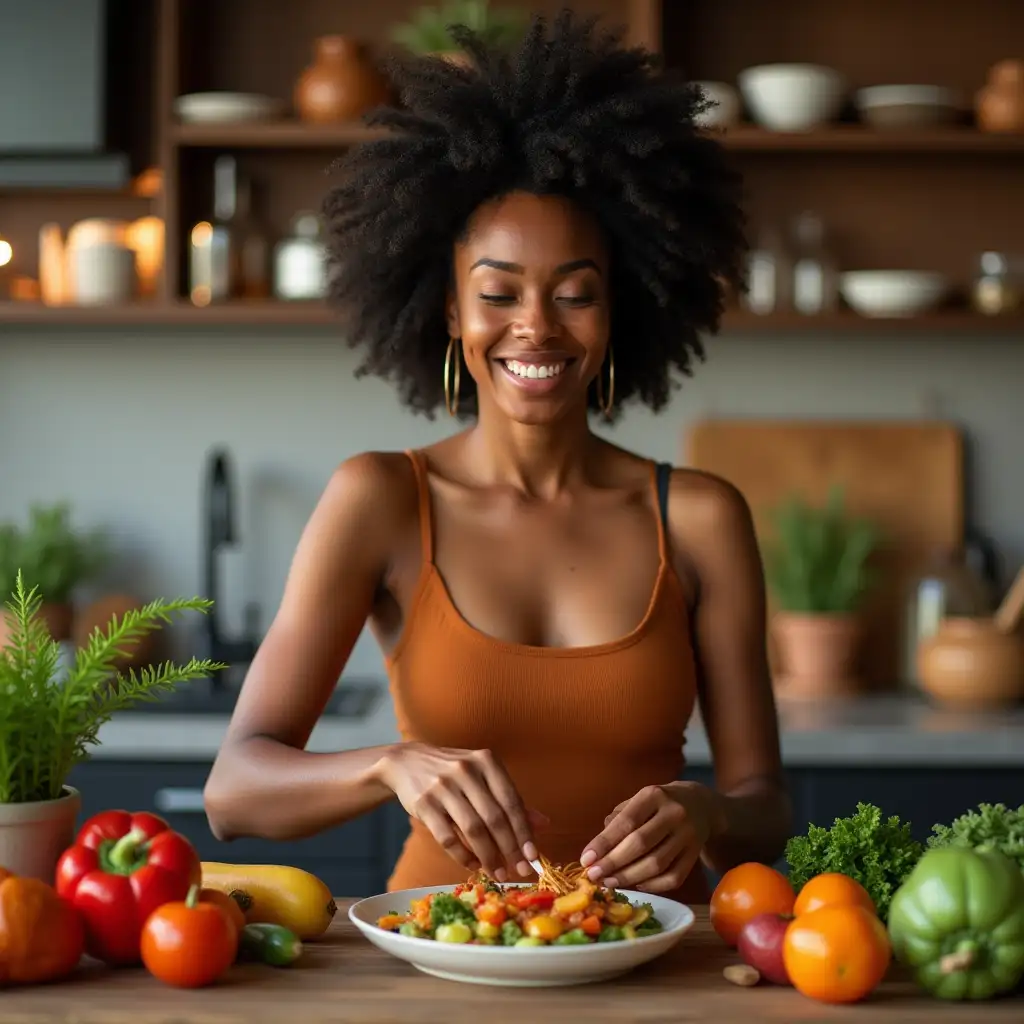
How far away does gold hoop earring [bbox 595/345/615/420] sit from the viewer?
1.87 m

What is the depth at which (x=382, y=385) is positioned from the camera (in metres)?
3.45

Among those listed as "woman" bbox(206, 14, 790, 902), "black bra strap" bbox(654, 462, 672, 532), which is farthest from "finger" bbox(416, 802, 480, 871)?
"black bra strap" bbox(654, 462, 672, 532)

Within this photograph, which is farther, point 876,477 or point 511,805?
point 876,477

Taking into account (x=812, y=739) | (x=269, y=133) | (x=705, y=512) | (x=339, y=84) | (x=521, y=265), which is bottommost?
(x=812, y=739)

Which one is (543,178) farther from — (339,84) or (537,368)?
(339,84)

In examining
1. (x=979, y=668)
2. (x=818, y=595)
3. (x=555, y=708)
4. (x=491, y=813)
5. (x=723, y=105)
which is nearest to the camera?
(x=491, y=813)

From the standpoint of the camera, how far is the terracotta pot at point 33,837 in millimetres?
1221

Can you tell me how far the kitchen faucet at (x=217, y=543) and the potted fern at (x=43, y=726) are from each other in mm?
1972

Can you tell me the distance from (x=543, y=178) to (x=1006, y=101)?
1.78 m

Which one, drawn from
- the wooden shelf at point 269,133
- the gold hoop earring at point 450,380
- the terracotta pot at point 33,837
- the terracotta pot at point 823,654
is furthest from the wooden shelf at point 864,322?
the terracotta pot at point 33,837

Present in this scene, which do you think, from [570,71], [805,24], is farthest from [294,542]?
[570,71]

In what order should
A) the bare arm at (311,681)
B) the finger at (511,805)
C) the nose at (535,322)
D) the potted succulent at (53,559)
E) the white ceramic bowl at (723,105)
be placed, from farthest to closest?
the potted succulent at (53,559) < the white ceramic bowl at (723,105) < the nose at (535,322) < the bare arm at (311,681) < the finger at (511,805)

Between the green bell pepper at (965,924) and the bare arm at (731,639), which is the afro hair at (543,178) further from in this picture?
the green bell pepper at (965,924)

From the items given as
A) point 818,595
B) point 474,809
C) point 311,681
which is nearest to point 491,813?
point 474,809
